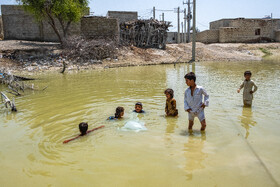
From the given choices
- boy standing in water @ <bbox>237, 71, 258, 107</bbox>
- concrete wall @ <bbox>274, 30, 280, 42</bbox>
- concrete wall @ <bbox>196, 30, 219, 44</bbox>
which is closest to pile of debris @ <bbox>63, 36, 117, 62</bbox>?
boy standing in water @ <bbox>237, 71, 258, 107</bbox>

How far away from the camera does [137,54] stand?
68.7 ft

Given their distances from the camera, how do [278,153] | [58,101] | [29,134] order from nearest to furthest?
[278,153], [29,134], [58,101]

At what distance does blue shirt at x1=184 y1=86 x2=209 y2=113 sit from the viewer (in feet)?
13.0

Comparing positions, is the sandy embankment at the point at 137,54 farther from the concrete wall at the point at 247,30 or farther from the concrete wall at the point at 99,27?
the concrete wall at the point at 247,30

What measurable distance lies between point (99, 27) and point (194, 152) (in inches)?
780

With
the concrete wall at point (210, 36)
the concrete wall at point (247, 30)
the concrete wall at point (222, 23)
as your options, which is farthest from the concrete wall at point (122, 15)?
the concrete wall at point (222, 23)

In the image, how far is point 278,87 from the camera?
27.2ft

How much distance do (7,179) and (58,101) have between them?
14.5ft

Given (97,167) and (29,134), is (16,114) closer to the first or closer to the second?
(29,134)

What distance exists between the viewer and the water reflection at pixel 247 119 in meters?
4.56

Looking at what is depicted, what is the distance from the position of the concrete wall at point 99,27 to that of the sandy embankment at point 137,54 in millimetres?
2038

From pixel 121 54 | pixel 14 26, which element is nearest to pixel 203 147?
pixel 121 54

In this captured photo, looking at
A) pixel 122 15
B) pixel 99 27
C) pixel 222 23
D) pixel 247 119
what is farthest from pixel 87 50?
pixel 222 23

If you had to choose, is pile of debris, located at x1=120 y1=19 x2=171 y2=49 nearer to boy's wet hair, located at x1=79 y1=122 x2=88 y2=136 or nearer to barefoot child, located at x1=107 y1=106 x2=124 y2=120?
barefoot child, located at x1=107 y1=106 x2=124 y2=120
